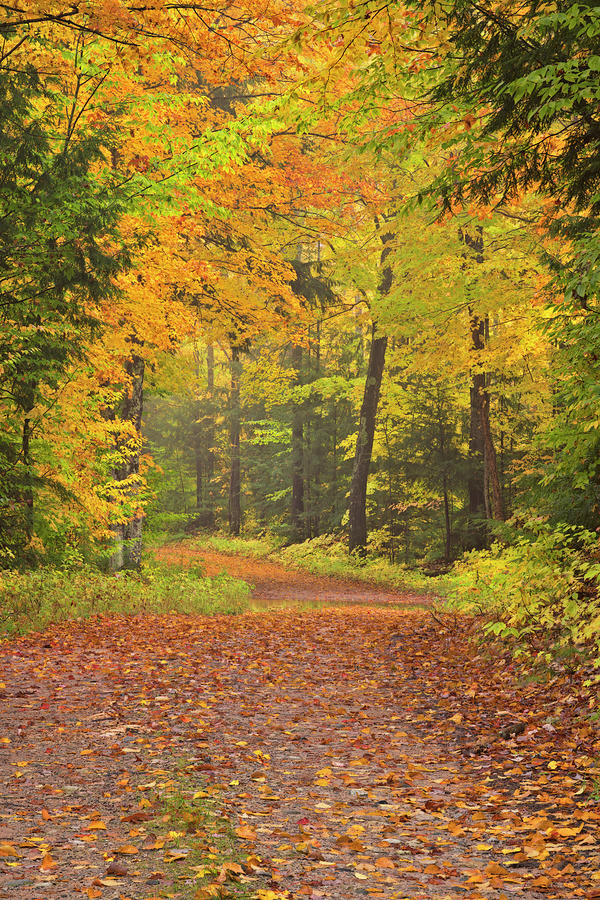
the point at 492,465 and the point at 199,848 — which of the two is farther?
the point at 492,465

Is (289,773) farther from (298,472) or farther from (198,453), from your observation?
(198,453)

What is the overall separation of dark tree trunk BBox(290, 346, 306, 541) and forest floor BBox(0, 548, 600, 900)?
21284 millimetres

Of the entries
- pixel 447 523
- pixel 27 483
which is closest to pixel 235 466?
pixel 447 523

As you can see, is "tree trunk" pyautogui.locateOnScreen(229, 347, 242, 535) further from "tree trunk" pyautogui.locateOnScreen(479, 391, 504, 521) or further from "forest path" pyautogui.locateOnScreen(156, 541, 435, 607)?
"tree trunk" pyautogui.locateOnScreen(479, 391, 504, 521)

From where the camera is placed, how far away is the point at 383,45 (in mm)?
6449

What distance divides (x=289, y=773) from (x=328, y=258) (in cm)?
1714

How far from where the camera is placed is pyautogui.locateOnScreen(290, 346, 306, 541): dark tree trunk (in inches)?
1270

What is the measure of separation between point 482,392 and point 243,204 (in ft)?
23.5

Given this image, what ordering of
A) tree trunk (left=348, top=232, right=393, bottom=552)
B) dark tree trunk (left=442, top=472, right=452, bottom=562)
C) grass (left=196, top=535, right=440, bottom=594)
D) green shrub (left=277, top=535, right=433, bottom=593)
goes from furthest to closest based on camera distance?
tree trunk (left=348, top=232, right=393, bottom=552) < dark tree trunk (left=442, top=472, right=452, bottom=562) < green shrub (left=277, top=535, right=433, bottom=593) < grass (left=196, top=535, right=440, bottom=594)

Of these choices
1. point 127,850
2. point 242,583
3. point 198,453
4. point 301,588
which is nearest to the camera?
point 127,850

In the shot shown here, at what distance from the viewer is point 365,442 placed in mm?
24625

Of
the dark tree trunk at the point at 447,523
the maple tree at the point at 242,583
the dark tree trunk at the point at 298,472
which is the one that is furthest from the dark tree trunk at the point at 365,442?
the dark tree trunk at the point at 298,472

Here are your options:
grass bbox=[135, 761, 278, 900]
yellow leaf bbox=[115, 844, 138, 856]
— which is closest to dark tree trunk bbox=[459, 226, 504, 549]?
grass bbox=[135, 761, 278, 900]

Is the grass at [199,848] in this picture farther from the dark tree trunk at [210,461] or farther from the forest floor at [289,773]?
the dark tree trunk at [210,461]
